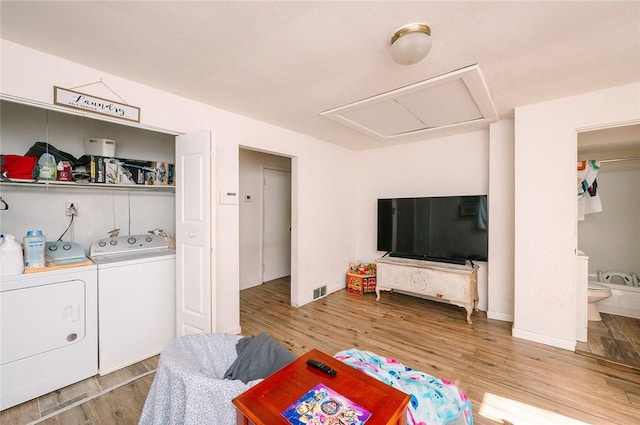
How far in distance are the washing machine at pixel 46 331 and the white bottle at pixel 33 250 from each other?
0.13m

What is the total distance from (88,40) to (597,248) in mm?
5904

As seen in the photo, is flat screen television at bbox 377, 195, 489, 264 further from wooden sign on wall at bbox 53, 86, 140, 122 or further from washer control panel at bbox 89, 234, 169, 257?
wooden sign on wall at bbox 53, 86, 140, 122

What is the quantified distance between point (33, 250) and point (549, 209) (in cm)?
441

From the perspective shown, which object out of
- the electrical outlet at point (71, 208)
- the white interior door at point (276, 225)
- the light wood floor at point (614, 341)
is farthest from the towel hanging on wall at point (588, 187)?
the electrical outlet at point (71, 208)

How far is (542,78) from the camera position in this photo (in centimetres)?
212

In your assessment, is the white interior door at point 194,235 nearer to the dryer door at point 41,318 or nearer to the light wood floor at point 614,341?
the dryer door at point 41,318

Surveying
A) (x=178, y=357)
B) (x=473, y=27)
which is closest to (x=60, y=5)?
(x=178, y=357)

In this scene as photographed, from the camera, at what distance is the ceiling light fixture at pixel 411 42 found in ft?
4.91

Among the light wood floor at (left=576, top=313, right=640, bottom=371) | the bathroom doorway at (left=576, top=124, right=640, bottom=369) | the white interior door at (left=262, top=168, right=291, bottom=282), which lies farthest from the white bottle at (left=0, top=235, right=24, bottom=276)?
the bathroom doorway at (left=576, top=124, right=640, bottom=369)

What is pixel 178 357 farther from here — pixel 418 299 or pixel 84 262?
pixel 418 299

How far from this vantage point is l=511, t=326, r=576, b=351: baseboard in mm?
2511

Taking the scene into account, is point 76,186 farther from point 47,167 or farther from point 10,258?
point 10,258

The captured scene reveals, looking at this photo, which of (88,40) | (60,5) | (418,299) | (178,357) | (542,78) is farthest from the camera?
(418,299)

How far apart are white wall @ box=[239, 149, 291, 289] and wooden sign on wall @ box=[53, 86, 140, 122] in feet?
7.02
